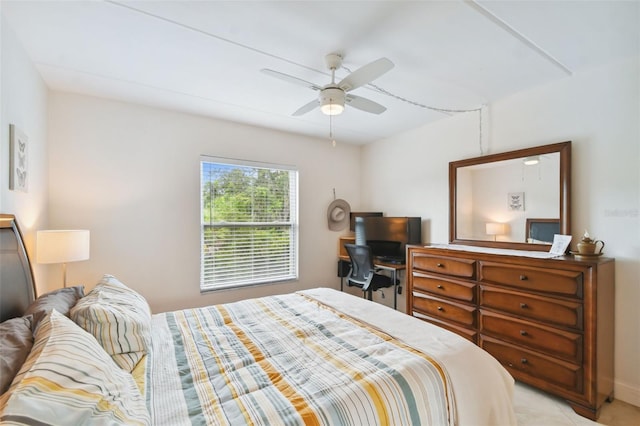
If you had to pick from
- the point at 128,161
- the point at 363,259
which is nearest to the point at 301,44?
the point at 128,161

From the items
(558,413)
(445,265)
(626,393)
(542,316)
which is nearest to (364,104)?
(445,265)

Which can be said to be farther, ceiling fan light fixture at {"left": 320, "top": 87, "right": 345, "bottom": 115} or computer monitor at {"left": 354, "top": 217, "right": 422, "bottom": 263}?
computer monitor at {"left": 354, "top": 217, "right": 422, "bottom": 263}

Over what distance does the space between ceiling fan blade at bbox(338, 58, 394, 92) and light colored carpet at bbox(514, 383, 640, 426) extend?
97.5 inches

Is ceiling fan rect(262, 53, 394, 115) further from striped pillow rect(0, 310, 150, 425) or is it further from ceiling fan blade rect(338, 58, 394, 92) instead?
striped pillow rect(0, 310, 150, 425)

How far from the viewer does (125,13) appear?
171 cm

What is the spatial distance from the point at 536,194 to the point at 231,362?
2.87 meters

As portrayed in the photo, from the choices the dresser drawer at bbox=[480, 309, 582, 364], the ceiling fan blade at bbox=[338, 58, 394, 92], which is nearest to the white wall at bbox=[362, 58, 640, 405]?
the dresser drawer at bbox=[480, 309, 582, 364]

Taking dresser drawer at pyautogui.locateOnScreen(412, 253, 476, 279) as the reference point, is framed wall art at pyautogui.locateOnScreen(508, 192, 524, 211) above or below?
above

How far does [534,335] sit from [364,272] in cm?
177

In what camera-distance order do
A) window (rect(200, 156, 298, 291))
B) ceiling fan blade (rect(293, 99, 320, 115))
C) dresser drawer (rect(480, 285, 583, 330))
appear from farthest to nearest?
1. window (rect(200, 156, 298, 291))
2. ceiling fan blade (rect(293, 99, 320, 115))
3. dresser drawer (rect(480, 285, 583, 330))

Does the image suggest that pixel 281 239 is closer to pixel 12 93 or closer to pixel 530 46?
pixel 12 93

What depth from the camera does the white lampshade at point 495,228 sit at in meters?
2.88

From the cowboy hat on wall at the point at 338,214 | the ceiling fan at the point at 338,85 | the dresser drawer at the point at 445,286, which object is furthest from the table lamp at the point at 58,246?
the dresser drawer at the point at 445,286

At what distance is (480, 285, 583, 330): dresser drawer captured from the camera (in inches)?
80.2
